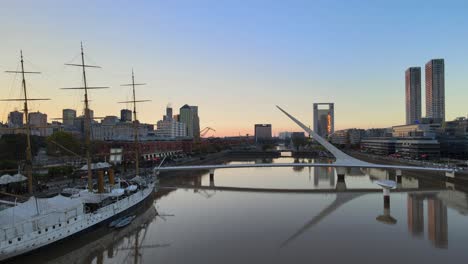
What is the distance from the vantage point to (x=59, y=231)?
442 inches

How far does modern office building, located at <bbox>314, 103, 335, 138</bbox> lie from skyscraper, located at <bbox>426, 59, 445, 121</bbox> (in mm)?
33091

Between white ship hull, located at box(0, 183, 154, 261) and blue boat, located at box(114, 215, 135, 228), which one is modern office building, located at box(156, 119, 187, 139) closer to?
white ship hull, located at box(0, 183, 154, 261)

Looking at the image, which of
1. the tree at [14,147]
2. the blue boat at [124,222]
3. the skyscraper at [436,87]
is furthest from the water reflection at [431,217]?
the skyscraper at [436,87]

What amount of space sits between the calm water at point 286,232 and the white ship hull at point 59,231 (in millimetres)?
394

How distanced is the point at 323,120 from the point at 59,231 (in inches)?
5334

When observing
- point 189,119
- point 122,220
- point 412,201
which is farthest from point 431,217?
point 189,119

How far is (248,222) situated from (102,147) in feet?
97.0

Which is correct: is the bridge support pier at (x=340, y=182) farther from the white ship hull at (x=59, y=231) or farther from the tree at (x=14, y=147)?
the tree at (x=14, y=147)

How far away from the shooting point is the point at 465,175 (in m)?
22.4

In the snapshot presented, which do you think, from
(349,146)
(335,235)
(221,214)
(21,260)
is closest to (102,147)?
(221,214)

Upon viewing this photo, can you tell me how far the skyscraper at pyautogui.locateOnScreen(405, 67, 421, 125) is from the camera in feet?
370

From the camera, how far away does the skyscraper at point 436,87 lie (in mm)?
98312

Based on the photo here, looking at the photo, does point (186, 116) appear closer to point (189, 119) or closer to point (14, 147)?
point (189, 119)

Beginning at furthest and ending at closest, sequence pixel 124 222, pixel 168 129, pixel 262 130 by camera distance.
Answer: pixel 262 130, pixel 168 129, pixel 124 222
